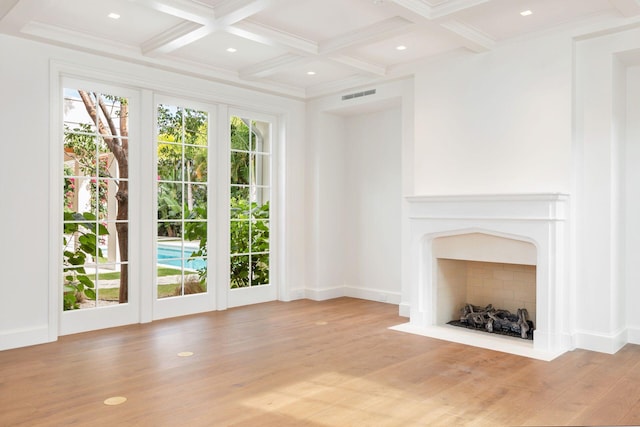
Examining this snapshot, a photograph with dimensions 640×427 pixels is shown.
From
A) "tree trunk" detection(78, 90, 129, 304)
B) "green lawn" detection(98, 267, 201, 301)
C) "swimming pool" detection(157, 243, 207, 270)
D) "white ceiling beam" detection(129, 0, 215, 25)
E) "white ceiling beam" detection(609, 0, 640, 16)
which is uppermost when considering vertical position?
"white ceiling beam" detection(129, 0, 215, 25)

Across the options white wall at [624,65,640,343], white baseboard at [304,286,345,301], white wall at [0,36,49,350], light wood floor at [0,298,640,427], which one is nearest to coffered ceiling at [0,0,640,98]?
white wall at [0,36,49,350]

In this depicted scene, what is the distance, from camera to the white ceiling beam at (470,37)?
4391mm

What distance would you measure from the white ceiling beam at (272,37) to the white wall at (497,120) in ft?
4.41

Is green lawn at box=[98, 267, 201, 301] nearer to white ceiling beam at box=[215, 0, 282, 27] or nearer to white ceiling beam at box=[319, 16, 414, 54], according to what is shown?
white ceiling beam at box=[215, 0, 282, 27]

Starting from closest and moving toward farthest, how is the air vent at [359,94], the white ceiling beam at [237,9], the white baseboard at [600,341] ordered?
the white ceiling beam at [237,9], the white baseboard at [600,341], the air vent at [359,94]

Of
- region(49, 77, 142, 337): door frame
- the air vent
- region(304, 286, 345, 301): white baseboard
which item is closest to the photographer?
region(49, 77, 142, 337): door frame

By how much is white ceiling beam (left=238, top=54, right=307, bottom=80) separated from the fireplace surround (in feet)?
6.27

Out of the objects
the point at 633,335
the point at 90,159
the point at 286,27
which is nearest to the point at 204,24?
the point at 286,27

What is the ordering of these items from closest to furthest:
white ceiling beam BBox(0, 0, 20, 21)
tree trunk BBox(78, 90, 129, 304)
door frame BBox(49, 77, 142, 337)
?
white ceiling beam BBox(0, 0, 20, 21)
door frame BBox(49, 77, 142, 337)
tree trunk BBox(78, 90, 129, 304)

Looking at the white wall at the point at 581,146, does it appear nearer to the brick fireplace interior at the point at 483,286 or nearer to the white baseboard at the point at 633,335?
the white baseboard at the point at 633,335

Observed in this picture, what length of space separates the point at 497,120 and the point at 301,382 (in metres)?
3.10

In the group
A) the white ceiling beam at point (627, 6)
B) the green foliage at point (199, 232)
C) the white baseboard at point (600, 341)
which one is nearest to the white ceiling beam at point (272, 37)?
the green foliage at point (199, 232)

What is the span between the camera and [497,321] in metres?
4.91

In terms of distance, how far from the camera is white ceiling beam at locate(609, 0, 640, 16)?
3832 mm
